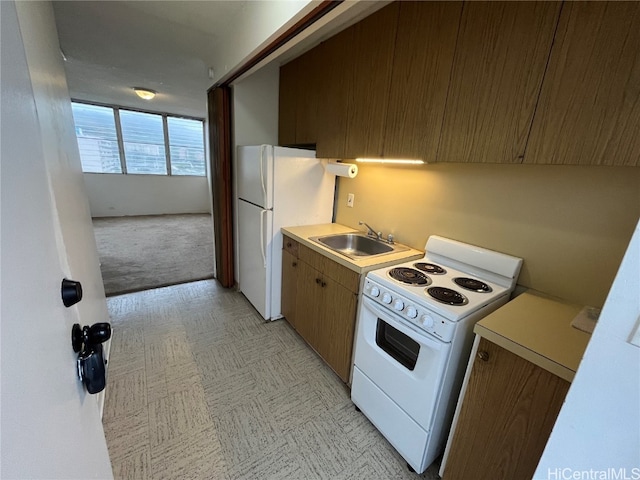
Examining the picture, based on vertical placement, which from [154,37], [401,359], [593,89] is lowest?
[401,359]

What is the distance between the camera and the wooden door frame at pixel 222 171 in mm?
2615

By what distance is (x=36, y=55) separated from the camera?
Answer: 1.13 m

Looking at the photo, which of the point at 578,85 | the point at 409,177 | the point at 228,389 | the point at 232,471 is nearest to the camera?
the point at 578,85

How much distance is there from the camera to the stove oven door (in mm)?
1188

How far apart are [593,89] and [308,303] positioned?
73.9 inches

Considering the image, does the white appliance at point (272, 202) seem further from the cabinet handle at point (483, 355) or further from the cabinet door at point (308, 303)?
the cabinet handle at point (483, 355)

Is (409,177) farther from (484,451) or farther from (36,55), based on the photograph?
(36,55)

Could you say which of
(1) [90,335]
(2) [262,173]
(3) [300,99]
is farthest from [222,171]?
(1) [90,335]

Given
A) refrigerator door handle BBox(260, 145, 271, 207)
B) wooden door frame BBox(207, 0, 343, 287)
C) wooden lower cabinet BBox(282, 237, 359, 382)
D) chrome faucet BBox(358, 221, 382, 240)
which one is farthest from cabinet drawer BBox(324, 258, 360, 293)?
wooden door frame BBox(207, 0, 343, 287)

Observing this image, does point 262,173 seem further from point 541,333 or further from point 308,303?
point 541,333

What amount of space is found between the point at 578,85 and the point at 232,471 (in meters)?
2.22

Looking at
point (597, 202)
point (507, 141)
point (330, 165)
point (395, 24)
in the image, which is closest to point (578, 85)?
point (507, 141)

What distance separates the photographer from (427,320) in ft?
3.84

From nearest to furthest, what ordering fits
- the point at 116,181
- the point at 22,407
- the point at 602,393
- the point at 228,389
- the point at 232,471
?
the point at 22,407 → the point at 602,393 → the point at 232,471 → the point at 228,389 → the point at 116,181
